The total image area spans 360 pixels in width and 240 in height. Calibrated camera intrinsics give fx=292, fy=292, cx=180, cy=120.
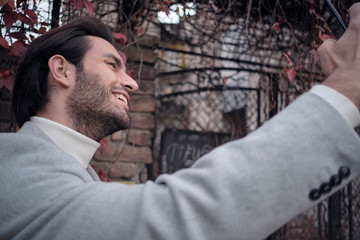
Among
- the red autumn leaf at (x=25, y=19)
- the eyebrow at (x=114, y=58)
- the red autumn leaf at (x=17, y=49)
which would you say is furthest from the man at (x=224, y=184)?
the red autumn leaf at (x=25, y=19)

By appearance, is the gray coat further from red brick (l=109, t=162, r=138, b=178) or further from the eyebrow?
red brick (l=109, t=162, r=138, b=178)

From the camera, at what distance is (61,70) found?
1263 mm

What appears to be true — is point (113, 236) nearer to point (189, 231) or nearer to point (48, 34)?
point (189, 231)

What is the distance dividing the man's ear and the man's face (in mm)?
35

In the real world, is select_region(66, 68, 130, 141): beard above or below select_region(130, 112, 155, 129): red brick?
above

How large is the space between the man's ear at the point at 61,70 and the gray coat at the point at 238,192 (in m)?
0.73

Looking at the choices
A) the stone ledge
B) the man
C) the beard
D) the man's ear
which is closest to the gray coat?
the man

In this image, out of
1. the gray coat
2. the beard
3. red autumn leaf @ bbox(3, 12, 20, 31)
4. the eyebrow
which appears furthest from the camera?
red autumn leaf @ bbox(3, 12, 20, 31)

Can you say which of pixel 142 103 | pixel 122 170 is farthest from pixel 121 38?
pixel 122 170

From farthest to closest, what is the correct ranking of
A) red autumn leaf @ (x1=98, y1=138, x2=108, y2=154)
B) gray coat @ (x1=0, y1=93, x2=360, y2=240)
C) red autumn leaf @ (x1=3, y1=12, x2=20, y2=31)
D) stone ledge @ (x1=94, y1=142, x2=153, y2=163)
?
stone ledge @ (x1=94, y1=142, x2=153, y2=163), red autumn leaf @ (x1=98, y1=138, x2=108, y2=154), red autumn leaf @ (x1=3, y1=12, x2=20, y2=31), gray coat @ (x1=0, y1=93, x2=360, y2=240)

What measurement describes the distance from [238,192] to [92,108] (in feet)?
2.69

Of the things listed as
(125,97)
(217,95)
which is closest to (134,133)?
(125,97)

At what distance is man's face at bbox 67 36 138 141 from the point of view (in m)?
1.17

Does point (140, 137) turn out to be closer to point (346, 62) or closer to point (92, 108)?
point (92, 108)
